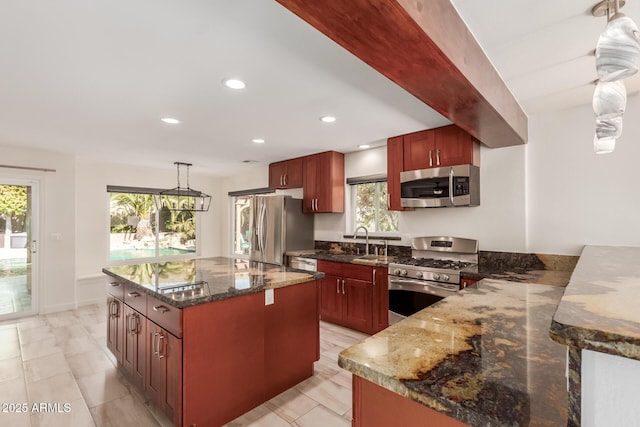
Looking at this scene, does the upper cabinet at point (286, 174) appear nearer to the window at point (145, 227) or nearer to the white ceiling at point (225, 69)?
the white ceiling at point (225, 69)

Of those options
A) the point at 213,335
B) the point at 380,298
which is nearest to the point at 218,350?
the point at 213,335

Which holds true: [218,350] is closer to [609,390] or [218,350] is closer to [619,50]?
[609,390]

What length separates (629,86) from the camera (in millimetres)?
2221

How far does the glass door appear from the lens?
4.14 meters

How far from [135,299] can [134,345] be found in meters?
0.37

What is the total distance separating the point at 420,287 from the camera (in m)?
2.97

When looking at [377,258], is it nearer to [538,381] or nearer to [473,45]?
[473,45]

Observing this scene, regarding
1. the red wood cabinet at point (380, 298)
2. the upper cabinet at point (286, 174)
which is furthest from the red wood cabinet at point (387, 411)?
the upper cabinet at point (286, 174)

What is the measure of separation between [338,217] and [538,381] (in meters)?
3.70

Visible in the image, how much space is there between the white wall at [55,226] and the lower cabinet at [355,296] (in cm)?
388

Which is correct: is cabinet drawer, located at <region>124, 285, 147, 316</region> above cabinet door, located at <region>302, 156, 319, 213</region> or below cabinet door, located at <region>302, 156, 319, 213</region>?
below

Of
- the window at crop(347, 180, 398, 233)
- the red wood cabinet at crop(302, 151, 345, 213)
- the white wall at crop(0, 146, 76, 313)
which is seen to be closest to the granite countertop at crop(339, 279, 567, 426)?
the window at crop(347, 180, 398, 233)

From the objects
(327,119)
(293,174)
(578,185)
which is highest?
(327,119)

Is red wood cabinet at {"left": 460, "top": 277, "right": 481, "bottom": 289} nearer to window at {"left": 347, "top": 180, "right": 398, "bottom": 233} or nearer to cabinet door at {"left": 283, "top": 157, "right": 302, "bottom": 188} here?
window at {"left": 347, "top": 180, "right": 398, "bottom": 233}
